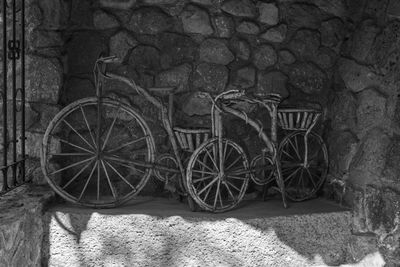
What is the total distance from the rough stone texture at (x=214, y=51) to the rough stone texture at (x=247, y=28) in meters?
0.16

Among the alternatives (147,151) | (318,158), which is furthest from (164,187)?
(318,158)

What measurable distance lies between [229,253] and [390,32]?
1738 millimetres

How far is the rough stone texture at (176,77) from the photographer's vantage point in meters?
3.53

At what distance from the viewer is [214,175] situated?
3307mm

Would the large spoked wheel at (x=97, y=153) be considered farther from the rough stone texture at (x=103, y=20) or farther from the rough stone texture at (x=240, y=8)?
the rough stone texture at (x=240, y=8)

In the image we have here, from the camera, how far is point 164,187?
354cm

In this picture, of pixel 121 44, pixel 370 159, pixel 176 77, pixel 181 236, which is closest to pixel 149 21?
pixel 121 44

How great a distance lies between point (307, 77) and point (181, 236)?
4.89ft

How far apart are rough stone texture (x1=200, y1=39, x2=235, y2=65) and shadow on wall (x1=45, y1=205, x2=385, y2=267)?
1.07 metres

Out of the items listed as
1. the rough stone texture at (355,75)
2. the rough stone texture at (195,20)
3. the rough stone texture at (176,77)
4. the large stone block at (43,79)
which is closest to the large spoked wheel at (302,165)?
the rough stone texture at (355,75)

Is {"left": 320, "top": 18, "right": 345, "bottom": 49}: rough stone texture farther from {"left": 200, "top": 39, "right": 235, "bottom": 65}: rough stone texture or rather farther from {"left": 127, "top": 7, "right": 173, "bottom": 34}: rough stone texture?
{"left": 127, "top": 7, "right": 173, "bottom": 34}: rough stone texture

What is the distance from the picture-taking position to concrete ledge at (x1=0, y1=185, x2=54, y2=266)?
8.48ft

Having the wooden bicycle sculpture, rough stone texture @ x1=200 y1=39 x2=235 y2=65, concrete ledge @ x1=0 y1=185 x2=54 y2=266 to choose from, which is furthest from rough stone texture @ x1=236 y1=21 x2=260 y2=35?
concrete ledge @ x1=0 y1=185 x2=54 y2=266

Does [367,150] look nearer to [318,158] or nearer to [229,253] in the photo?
[318,158]
